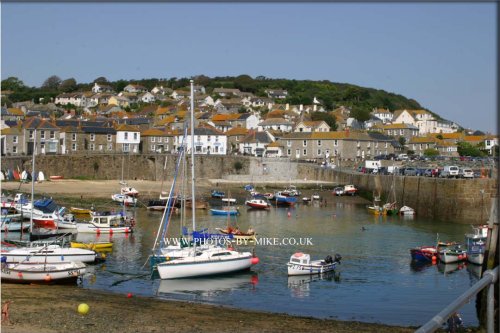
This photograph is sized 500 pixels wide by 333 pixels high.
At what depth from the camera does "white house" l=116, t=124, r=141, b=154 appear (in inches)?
2970

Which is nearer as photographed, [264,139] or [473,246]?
[473,246]

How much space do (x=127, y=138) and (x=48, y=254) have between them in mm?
51863

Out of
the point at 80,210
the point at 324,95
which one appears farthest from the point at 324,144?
the point at 324,95

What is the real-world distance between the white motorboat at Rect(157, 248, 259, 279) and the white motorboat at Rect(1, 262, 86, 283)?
10.1 ft

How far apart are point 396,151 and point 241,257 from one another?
6424 centimetres

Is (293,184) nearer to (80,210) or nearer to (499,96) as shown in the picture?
(80,210)

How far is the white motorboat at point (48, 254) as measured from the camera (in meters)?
24.2

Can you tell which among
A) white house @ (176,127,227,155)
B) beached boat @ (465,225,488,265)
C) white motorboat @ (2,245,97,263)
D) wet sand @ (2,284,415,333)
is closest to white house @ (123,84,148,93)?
white house @ (176,127,227,155)

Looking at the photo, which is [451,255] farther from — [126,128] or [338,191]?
[126,128]

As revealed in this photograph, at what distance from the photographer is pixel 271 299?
21797 mm

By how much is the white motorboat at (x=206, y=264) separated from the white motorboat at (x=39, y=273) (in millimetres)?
3076

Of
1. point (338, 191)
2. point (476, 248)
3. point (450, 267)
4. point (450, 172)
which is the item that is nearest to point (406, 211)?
point (450, 172)

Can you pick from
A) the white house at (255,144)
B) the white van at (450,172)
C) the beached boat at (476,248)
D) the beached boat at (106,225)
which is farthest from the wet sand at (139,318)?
the white house at (255,144)

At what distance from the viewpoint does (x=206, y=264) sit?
966 inches
